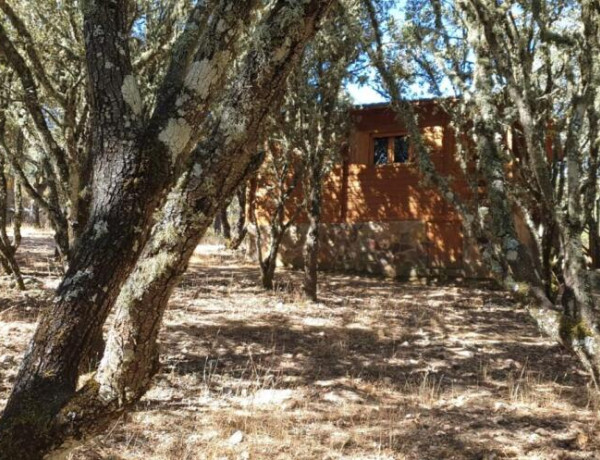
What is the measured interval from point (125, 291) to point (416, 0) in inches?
309

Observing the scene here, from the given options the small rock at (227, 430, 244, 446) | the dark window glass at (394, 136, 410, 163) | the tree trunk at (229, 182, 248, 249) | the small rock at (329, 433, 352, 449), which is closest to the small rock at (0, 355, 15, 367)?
the small rock at (227, 430, 244, 446)

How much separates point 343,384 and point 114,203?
3.87 m

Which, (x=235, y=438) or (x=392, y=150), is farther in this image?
(x=392, y=150)

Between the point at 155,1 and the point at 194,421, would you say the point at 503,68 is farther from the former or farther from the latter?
the point at 155,1

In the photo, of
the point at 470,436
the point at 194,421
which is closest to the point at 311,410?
the point at 194,421

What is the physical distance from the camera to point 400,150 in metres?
14.3

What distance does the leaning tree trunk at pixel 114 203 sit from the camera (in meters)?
2.22

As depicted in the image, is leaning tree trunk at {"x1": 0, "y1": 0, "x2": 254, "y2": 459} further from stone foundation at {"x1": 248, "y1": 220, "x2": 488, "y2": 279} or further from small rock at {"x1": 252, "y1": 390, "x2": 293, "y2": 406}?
stone foundation at {"x1": 248, "y1": 220, "x2": 488, "y2": 279}

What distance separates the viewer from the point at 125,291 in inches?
85.7

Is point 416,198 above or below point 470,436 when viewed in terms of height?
above

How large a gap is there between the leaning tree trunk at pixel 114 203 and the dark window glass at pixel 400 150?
12235 mm

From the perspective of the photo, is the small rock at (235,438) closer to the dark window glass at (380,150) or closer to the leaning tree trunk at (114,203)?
the leaning tree trunk at (114,203)

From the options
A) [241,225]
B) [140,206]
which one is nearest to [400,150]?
[241,225]

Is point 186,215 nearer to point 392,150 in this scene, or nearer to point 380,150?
point 392,150
